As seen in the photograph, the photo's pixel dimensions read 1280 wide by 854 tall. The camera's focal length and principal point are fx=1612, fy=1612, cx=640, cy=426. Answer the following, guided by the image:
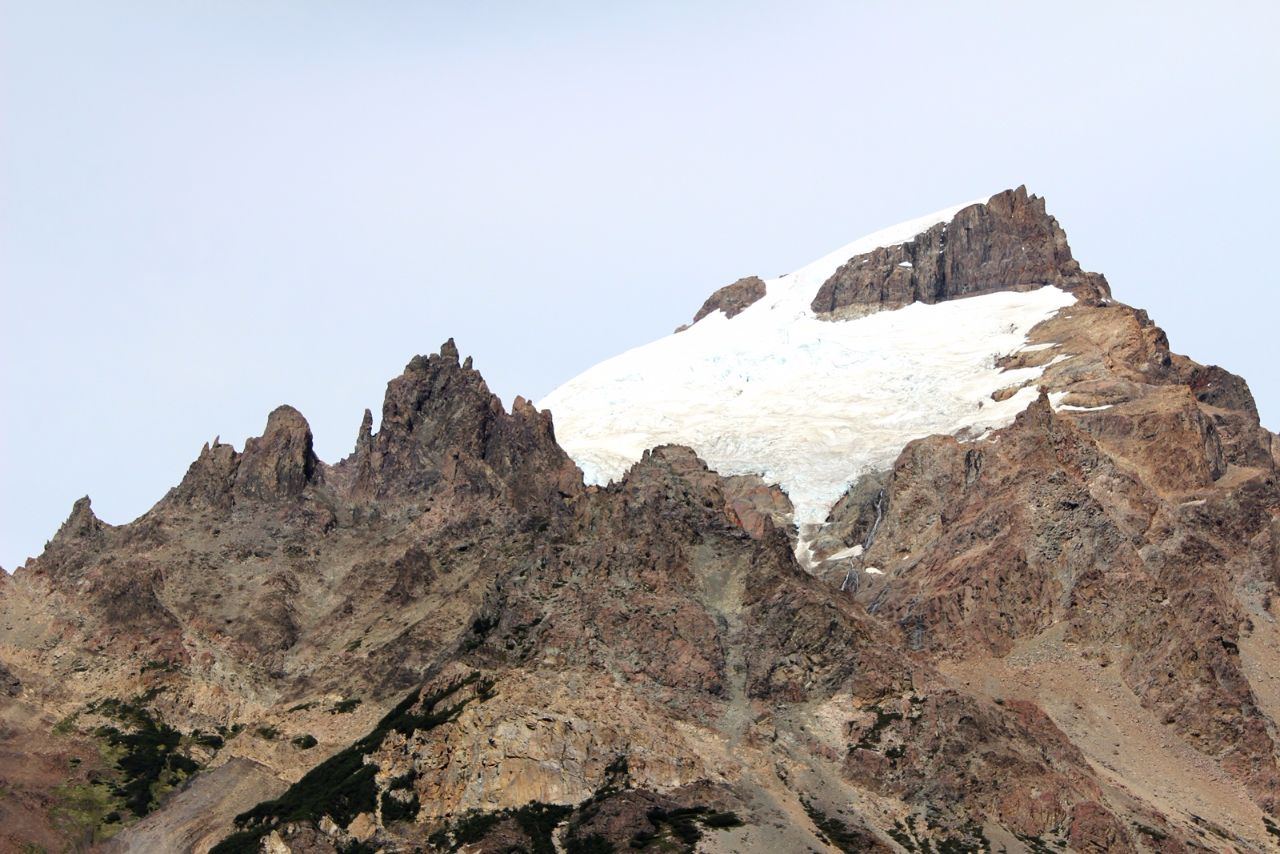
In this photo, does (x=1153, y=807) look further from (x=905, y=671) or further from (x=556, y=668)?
(x=556, y=668)

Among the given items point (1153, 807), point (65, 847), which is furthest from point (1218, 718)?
point (65, 847)

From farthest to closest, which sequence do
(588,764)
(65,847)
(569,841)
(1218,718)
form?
1. (1218,718)
2. (65,847)
3. (588,764)
4. (569,841)

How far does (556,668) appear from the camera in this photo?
619 ft

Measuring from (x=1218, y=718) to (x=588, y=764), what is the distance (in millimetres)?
82386

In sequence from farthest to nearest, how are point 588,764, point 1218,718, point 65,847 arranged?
point 1218,718 < point 65,847 < point 588,764

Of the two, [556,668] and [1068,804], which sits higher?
[556,668]

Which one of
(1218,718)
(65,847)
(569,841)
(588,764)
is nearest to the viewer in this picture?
(569,841)

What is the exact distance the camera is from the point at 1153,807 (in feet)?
583

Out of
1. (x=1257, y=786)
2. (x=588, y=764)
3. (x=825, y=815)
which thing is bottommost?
(x=1257, y=786)

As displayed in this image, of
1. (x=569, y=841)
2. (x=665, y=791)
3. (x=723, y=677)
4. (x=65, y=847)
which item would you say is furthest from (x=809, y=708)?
(x=65, y=847)

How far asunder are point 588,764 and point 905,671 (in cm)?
4226

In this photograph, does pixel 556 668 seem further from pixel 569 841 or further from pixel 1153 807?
pixel 1153 807

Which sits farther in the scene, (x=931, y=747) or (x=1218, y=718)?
(x=1218, y=718)

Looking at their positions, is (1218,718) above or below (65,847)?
below
